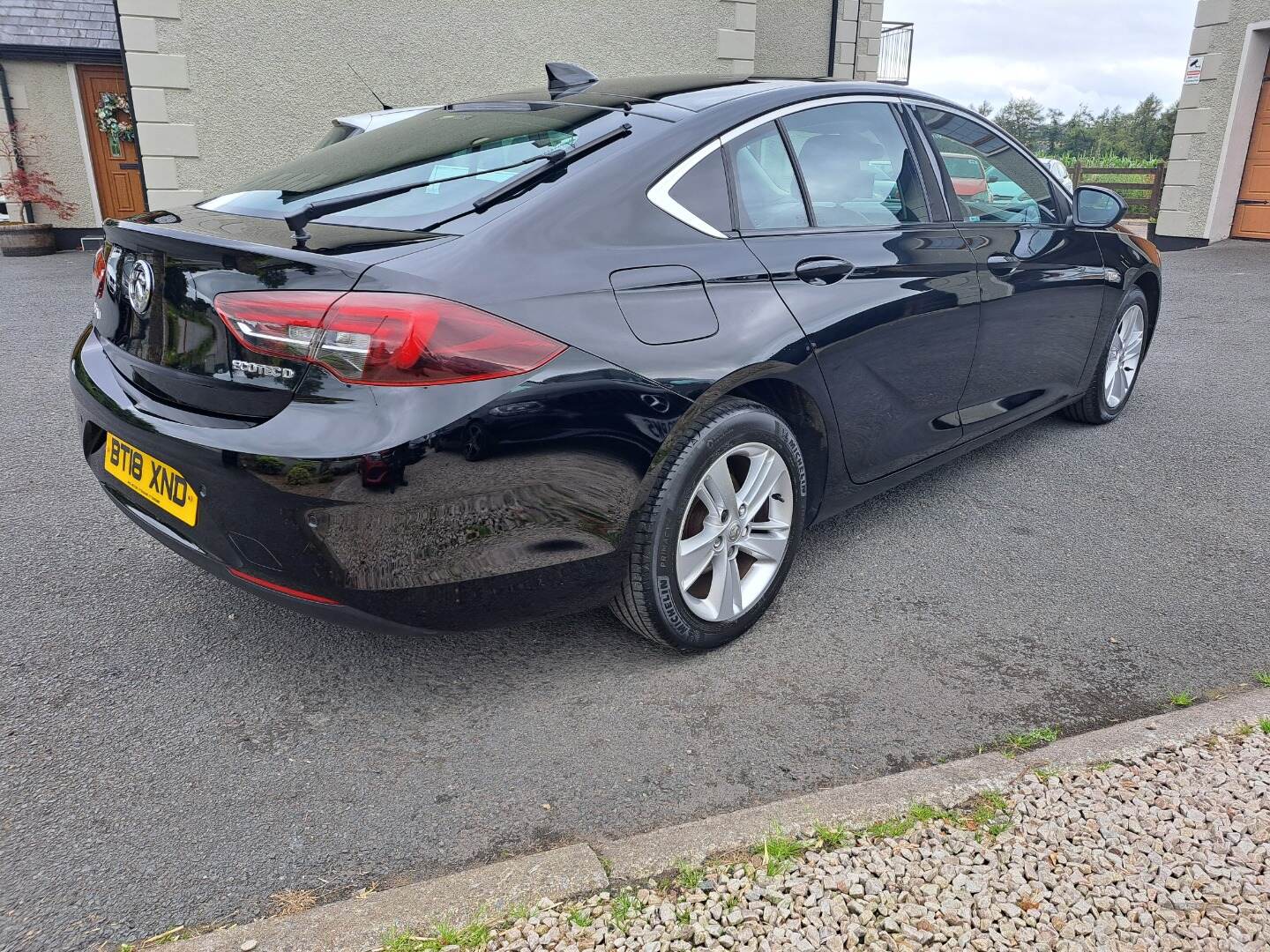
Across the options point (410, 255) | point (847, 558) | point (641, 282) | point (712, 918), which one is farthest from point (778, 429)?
point (712, 918)

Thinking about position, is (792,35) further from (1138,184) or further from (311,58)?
(1138,184)

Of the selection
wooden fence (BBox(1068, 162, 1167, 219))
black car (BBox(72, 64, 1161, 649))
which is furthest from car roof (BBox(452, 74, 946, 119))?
wooden fence (BBox(1068, 162, 1167, 219))

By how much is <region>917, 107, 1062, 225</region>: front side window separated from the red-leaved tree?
13.8 meters

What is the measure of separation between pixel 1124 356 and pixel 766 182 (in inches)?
121

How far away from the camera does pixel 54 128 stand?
45.1 ft

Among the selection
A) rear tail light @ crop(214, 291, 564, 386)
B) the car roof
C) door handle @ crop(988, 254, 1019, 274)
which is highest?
the car roof

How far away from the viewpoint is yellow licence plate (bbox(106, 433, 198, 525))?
7.32 feet

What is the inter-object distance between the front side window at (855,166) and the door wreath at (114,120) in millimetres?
13728

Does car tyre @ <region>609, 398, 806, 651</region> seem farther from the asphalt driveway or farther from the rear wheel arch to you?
the asphalt driveway

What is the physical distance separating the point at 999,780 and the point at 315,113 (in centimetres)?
1039

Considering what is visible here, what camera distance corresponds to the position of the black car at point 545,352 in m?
2.02

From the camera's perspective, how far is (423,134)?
2873 millimetres

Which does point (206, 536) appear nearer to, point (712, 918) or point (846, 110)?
point (712, 918)

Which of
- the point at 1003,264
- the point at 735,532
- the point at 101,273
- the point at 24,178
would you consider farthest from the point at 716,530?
the point at 24,178
